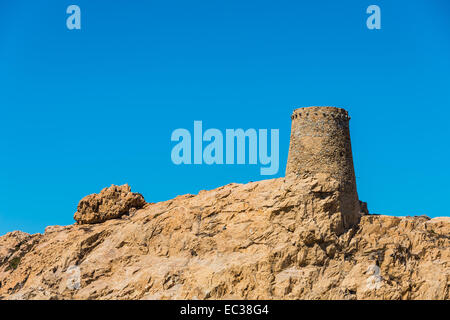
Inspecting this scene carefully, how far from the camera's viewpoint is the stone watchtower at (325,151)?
48.8 meters

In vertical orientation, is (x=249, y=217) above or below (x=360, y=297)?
above

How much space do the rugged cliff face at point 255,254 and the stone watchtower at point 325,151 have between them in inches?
30.2

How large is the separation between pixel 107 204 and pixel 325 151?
18167 millimetres

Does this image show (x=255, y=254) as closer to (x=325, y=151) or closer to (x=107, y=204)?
(x=325, y=151)

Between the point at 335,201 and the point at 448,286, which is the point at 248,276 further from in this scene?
the point at 448,286

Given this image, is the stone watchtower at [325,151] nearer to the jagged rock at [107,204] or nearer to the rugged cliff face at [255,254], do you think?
the rugged cliff face at [255,254]

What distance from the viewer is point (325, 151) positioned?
160 feet

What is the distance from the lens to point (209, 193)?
177 feet

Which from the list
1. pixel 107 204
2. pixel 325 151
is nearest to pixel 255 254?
pixel 325 151

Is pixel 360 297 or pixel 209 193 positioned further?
pixel 209 193

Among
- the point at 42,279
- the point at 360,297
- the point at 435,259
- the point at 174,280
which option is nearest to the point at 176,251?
the point at 174,280

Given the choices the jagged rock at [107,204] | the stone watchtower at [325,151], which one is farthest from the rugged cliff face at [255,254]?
the jagged rock at [107,204]
